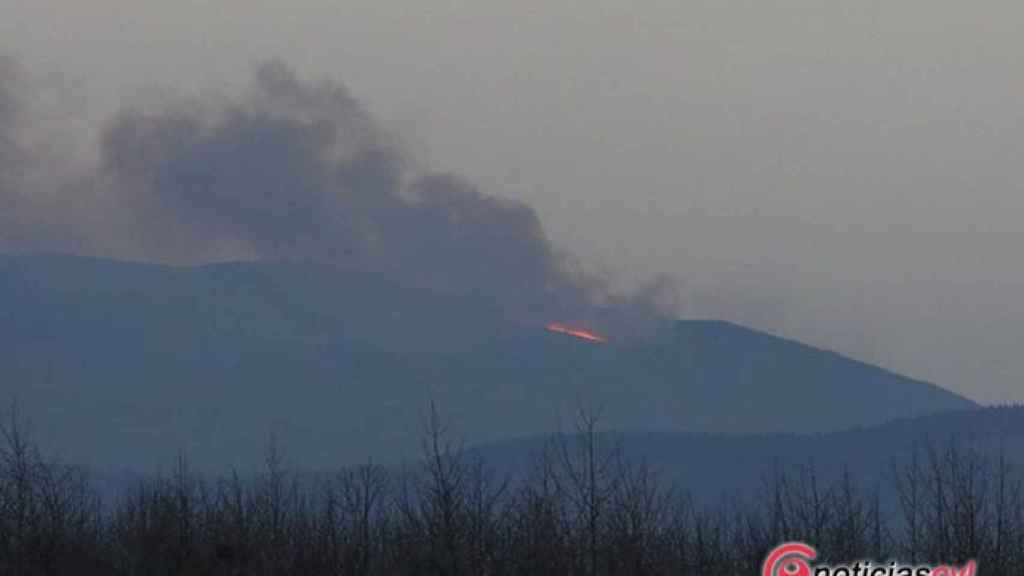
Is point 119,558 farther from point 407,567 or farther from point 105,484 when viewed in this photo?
point 105,484

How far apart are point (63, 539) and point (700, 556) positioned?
11.7 meters

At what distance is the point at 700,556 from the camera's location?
31.2 m

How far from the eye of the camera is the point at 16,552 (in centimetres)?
3397

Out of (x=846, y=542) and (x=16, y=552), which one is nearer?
(x=16, y=552)

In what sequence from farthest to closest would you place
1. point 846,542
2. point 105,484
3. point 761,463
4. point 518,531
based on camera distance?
point 761,463, point 105,484, point 846,542, point 518,531

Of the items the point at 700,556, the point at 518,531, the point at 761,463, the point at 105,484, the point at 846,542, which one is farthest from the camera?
the point at 761,463

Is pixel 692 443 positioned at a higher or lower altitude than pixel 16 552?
higher

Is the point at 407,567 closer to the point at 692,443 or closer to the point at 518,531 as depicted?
the point at 518,531

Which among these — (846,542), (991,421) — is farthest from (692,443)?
(846,542)

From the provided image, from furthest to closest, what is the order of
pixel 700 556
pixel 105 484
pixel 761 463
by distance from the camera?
pixel 761 463 < pixel 105 484 < pixel 700 556

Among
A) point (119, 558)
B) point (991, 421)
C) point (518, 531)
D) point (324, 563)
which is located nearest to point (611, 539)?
point (518, 531)

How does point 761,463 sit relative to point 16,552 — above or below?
above

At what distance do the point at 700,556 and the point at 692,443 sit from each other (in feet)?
526

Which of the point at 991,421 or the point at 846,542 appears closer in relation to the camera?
the point at 846,542
